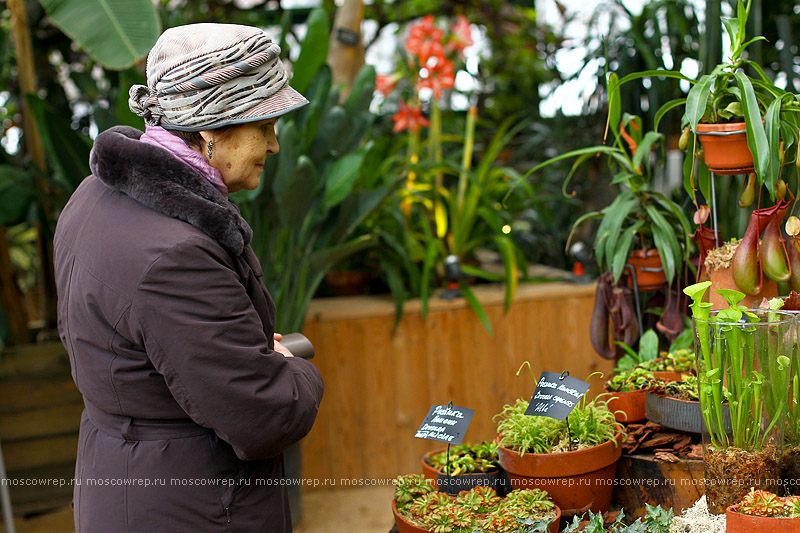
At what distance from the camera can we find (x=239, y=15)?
4.18 metres

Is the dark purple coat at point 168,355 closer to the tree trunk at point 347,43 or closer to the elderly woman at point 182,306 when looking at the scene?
the elderly woman at point 182,306

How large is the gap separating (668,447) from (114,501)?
975 mm

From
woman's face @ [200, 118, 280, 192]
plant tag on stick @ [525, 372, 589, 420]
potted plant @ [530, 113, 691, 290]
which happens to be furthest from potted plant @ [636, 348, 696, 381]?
woman's face @ [200, 118, 280, 192]

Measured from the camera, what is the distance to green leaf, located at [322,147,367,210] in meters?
2.56

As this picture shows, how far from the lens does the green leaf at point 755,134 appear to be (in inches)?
49.1

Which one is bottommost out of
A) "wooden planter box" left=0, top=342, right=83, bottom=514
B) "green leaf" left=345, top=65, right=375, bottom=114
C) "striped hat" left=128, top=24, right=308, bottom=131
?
"wooden planter box" left=0, top=342, right=83, bottom=514

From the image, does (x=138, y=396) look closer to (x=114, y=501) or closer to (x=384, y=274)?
(x=114, y=501)

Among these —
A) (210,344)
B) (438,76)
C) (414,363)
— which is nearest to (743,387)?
(210,344)

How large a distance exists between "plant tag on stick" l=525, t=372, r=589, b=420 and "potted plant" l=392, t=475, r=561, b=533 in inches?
5.9

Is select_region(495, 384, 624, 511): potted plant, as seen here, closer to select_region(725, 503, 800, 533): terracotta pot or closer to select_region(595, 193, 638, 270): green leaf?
select_region(725, 503, 800, 533): terracotta pot

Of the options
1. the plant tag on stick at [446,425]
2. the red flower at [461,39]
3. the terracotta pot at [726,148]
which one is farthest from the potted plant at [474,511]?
the red flower at [461,39]

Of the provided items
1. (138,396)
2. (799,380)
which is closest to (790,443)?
(799,380)

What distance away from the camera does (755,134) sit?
49.9 inches

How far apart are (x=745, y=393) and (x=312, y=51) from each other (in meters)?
2.04
